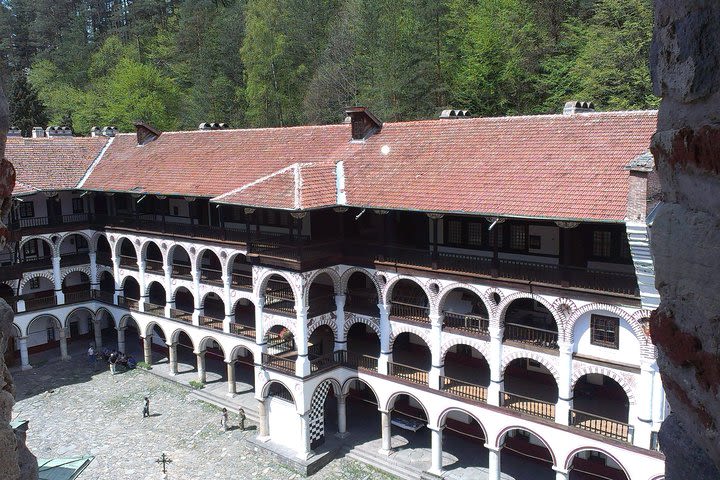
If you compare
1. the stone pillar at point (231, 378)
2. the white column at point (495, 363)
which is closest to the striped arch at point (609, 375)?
the white column at point (495, 363)

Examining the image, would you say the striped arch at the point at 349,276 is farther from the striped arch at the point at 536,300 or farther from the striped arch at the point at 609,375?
the striped arch at the point at 609,375

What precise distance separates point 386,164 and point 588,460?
1176 centimetres

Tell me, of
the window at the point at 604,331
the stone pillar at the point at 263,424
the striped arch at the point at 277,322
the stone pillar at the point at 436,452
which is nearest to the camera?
the window at the point at 604,331

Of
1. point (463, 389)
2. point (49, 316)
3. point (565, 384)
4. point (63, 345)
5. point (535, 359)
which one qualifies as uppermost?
point (535, 359)

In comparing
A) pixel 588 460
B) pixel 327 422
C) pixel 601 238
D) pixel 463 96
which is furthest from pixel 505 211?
pixel 463 96

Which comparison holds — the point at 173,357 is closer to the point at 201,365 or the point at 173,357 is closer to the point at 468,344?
the point at 201,365

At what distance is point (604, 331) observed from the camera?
17.1 meters

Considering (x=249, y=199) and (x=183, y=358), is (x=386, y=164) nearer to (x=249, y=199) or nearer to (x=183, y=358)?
(x=249, y=199)

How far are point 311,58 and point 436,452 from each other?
35.4 metres

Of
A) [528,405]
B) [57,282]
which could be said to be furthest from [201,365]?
[528,405]

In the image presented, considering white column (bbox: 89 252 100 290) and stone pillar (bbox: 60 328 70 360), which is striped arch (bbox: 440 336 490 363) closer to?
white column (bbox: 89 252 100 290)

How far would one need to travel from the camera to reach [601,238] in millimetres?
17516

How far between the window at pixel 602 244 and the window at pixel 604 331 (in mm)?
1800

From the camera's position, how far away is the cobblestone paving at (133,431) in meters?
21.6
